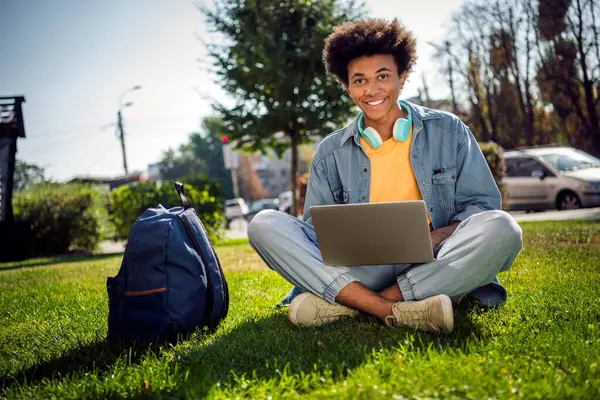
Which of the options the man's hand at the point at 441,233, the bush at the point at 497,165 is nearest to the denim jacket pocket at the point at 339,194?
the man's hand at the point at 441,233

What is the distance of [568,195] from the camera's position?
13.7m

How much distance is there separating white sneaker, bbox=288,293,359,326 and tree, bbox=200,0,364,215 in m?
9.32

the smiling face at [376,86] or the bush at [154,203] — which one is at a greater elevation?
the smiling face at [376,86]

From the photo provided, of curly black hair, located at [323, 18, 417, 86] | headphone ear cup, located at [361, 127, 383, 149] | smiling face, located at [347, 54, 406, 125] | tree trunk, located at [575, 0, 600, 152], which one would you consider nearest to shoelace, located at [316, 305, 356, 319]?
headphone ear cup, located at [361, 127, 383, 149]

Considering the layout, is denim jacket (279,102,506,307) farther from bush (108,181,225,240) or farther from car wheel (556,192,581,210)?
car wheel (556,192,581,210)

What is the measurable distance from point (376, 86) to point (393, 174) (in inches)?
20.9

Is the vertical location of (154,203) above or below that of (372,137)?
below

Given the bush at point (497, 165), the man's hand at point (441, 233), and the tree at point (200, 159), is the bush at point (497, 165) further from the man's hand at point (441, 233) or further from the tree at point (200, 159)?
the tree at point (200, 159)

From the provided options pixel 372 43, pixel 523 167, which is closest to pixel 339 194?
pixel 372 43

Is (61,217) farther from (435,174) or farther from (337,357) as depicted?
(337,357)

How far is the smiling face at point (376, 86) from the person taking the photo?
11.1ft

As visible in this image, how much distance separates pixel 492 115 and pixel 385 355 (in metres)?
32.5

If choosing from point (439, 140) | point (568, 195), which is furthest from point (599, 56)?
point (439, 140)

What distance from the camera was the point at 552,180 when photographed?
13.9 meters
